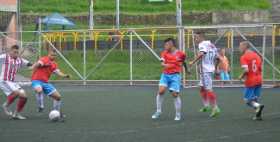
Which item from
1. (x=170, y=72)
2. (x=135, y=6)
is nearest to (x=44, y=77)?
(x=170, y=72)

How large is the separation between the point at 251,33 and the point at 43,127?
67.6 feet

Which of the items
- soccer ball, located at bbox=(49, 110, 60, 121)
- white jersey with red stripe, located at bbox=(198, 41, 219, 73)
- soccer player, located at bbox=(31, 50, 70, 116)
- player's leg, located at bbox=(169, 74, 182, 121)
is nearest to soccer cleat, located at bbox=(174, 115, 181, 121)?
player's leg, located at bbox=(169, 74, 182, 121)

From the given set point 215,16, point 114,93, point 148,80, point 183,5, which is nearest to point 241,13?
point 215,16

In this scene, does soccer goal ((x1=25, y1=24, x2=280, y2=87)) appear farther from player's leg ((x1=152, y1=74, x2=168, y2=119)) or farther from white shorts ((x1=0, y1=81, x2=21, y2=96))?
white shorts ((x1=0, y1=81, x2=21, y2=96))

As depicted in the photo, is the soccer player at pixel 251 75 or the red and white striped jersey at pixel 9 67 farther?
the red and white striped jersey at pixel 9 67

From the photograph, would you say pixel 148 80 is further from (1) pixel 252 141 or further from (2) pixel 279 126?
(1) pixel 252 141

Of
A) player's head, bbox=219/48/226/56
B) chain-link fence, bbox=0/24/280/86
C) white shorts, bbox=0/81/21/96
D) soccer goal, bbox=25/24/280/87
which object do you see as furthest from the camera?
chain-link fence, bbox=0/24/280/86

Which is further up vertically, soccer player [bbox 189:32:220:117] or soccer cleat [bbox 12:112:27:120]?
soccer player [bbox 189:32:220:117]

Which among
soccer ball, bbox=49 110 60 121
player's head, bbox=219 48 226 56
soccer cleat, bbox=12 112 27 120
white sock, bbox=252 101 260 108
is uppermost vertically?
player's head, bbox=219 48 226 56

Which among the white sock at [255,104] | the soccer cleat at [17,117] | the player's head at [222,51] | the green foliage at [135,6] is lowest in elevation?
the soccer cleat at [17,117]

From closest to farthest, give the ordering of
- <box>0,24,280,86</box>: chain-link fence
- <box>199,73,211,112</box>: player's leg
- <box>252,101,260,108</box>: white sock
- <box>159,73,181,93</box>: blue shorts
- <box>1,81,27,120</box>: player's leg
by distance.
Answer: <box>252,101,260,108</box>: white sock < <box>159,73,181,93</box>: blue shorts < <box>1,81,27,120</box>: player's leg < <box>199,73,211,112</box>: player's leg < <box>0,24,280,86</box>: chain-link fence

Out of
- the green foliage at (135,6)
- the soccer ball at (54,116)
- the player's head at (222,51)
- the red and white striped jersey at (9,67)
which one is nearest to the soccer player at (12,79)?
the red and white striped jersey at (9,67)

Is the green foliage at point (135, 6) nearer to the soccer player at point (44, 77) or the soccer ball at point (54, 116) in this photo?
the soccer player at point (44, 77)

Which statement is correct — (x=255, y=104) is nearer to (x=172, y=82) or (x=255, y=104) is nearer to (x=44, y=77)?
(x=172, y=82)
